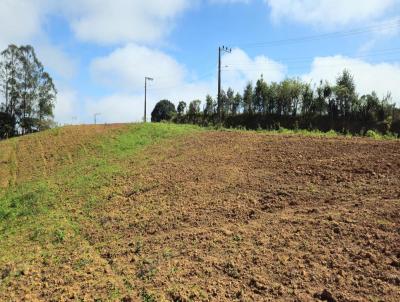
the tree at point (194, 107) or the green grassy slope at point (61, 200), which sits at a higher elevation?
the tree at point (194, 107)

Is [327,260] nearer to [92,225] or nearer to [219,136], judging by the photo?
[92,225]

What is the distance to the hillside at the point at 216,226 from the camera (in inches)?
210

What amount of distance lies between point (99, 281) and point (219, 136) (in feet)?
30.9

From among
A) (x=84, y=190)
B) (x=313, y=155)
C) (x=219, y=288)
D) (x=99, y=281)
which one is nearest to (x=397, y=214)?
(x=219, y=288)

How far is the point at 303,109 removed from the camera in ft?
96.3

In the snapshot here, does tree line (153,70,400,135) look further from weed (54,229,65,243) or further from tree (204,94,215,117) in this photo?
weed (54,229,65,243)

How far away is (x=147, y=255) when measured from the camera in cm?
671

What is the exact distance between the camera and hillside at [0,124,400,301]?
5340 millimetres

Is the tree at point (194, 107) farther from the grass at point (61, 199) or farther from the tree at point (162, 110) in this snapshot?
the grass at point (61, 199)

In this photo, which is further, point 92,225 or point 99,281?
point 92,225

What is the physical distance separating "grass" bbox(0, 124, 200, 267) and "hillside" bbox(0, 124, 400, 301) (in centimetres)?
5

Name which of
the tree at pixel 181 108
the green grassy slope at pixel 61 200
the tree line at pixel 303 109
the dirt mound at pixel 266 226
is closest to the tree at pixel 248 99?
the tree line at pixel 303 109

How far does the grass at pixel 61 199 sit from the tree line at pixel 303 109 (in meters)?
Answer: 9.21

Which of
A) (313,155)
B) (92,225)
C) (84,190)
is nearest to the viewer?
(92,225)
